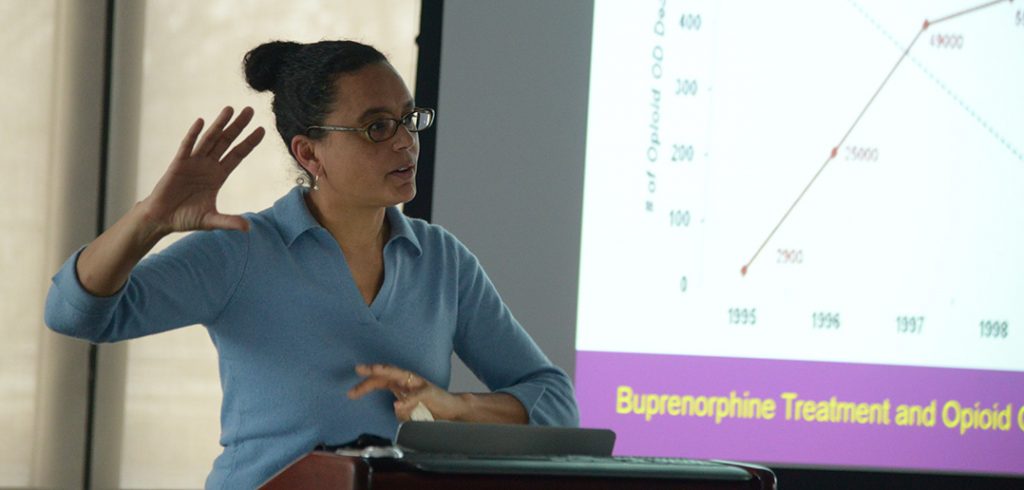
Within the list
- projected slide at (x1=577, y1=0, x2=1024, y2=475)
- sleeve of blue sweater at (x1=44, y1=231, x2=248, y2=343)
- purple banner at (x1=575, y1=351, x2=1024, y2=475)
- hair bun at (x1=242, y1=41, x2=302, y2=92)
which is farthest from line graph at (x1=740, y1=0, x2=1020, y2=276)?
sleeve of blue sweater at (x1=44, y1=231, x2=248, y2=343)

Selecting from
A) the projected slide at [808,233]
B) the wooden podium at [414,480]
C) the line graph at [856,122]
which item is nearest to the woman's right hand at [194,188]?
the wooden podium at [414,480]

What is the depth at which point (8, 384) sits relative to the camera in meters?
3.43

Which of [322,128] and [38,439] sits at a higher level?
[322,128]

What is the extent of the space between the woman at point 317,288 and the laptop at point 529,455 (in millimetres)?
274

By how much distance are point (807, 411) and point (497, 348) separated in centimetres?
124

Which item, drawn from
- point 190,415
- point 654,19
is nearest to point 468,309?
point 654,19

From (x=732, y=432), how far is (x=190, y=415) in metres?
1.69

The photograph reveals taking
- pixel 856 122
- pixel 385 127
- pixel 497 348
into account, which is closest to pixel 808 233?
pixel 856 122

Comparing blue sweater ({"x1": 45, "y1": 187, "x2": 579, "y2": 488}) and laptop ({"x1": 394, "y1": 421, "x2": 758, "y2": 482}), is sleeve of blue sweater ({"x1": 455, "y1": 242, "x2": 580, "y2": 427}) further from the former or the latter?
laptop ({"x1": 394, "y1": 421, "x2": 758, "y2": 482})

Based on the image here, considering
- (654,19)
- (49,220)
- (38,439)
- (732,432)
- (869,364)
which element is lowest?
(38,439)

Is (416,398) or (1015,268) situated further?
(1015,268)

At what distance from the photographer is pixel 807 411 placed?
8.90 ft

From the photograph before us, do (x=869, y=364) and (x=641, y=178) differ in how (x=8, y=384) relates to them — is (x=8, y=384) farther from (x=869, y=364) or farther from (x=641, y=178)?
(x=869, y=364)

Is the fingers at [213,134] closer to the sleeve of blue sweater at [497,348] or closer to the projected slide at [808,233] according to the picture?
the sleeve of blue sweater at [497,348]
